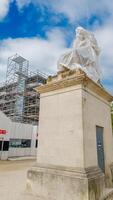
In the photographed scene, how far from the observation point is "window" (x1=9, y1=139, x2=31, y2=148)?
62.4ft

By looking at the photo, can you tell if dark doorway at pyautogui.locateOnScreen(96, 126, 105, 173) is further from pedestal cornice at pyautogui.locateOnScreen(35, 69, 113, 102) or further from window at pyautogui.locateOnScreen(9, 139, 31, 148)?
window at pyautogui.locateOnScreen(9, 139, 31, 148)

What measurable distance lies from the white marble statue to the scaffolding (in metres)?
21.4

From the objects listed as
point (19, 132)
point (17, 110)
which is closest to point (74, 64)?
point (19, 132)

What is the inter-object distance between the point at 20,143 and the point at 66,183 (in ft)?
56.0

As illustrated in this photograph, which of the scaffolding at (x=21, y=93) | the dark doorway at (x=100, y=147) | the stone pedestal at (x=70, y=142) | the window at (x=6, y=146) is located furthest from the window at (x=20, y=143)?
the dark doorway at (x=100, y=147)

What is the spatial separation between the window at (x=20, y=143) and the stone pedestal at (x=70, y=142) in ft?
49.1

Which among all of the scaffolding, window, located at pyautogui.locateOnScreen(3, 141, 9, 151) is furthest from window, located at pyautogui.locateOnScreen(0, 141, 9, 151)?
the scaffolding

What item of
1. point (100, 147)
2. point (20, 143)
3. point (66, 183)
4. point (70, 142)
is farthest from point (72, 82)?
point (20, 143)

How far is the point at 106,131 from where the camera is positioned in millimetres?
5680

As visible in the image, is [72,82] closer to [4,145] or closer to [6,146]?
[4,145]

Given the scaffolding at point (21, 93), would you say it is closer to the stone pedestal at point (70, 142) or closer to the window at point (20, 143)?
the window at point (20, 143)

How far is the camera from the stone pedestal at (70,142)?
4004 mm

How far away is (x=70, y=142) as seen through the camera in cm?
440

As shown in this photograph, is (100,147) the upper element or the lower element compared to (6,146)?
upper
